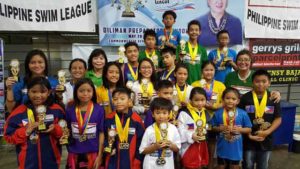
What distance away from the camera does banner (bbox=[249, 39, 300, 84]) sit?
18.2 ft

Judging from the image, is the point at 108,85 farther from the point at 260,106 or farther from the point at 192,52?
the point at 260,106

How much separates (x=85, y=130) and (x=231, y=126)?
1.47m

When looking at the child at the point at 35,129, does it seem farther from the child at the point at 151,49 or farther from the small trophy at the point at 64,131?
the child at the point at 151,49

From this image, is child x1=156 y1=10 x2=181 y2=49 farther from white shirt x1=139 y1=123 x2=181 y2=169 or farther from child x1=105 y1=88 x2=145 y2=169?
white shirt x1=139 y1=123 x2=181 y2=169

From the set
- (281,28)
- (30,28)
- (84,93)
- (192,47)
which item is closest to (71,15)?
(30,28)

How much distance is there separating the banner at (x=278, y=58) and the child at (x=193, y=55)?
2.03 meters

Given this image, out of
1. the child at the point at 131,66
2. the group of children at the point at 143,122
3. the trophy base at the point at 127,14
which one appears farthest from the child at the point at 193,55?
the trophy base at the point at 127,14

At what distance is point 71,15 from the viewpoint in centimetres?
475

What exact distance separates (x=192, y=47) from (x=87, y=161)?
7.26ft

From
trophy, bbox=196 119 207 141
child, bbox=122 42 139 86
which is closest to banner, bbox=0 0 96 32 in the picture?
child, bbox=122 42 139 86

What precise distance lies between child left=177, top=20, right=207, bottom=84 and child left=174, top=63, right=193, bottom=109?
2.30 ft

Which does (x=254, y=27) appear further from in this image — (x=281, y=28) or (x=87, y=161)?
(x=87, y=161)

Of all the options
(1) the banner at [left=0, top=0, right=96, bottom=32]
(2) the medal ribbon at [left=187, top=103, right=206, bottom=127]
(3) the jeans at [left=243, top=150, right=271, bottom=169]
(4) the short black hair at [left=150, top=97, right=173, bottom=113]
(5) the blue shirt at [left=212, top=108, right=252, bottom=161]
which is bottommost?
(3) the jeans at [left=243, top=150, right=271, bottom=169]

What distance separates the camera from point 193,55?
396 centimetres
